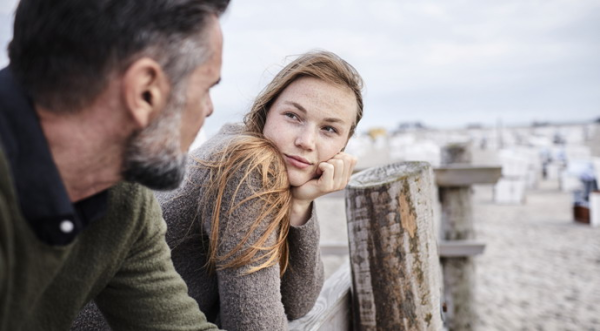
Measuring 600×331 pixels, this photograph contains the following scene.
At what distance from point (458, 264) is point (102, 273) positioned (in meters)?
3.35

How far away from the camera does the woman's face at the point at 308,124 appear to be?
1670 millimetres

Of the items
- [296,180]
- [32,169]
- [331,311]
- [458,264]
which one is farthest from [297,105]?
[458,264]

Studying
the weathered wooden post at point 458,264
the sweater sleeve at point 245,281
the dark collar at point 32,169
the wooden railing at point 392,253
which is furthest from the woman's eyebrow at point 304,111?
the weathered wooden post at point 458,264

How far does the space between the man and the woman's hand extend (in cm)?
63

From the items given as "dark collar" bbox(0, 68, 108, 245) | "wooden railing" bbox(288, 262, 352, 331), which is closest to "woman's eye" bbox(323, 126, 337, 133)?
"wooden railing" bbox(288, 262, 352, 331)

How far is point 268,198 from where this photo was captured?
4.89 ft

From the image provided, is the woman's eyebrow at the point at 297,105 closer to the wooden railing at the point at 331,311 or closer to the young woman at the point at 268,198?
the young woman at the point at 268,198

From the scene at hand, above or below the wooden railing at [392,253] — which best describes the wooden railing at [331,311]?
below

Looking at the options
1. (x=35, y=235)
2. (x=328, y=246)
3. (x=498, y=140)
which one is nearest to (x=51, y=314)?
(x=35, y=235)

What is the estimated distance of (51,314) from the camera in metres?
1.09

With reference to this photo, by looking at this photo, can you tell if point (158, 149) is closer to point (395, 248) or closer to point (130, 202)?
point (130, 202)

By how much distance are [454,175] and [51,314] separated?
322 cm

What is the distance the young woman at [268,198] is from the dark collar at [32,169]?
61cm

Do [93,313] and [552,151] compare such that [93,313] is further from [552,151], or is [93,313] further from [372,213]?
[552,151]
